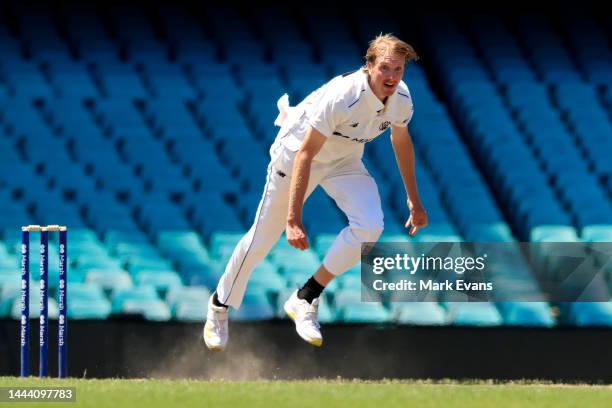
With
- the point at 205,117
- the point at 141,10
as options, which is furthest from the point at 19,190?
the point at 141,10

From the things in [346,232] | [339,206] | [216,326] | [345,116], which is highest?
[345,116]

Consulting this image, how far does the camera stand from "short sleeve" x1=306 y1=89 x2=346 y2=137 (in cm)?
661

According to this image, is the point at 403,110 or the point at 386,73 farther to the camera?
the point at 403,110

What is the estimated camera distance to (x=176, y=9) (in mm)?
12719

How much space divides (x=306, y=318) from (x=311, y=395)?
634 millimetres

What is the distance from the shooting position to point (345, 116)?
667 cm

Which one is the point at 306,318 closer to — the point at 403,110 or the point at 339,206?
the point at 339,206

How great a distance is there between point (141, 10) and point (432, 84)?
2944mm

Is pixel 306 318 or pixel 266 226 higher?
pixel 266 226

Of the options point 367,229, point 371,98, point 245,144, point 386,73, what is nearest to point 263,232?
point 367,229

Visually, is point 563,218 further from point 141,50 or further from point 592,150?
point 141,50

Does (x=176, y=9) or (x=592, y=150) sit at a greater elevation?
(x=176, y=9)

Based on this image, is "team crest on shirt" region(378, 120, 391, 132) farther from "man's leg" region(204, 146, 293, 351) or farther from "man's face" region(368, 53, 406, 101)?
"man's leg" region(204, 146, 293, 351)

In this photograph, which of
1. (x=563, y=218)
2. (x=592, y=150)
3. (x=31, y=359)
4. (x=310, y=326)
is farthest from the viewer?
(x=592, y=150)
